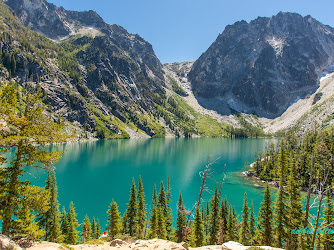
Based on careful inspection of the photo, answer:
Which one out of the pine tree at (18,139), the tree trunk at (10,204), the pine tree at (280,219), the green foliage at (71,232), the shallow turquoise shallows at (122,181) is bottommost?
the shallow turquoise shallows at (122,181)

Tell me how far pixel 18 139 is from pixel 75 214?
90.4 feet

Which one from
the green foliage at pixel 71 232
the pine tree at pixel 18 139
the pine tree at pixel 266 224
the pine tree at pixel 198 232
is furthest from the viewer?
the pine tree at pixel 198 232

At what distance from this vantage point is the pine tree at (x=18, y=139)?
1438 centimetres

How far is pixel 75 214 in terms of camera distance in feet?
121

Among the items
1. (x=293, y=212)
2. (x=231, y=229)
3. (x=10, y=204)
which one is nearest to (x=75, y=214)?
(x=10, y=204)

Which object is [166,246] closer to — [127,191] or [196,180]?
[127,191]

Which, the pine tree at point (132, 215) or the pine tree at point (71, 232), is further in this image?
the pine tree at point (132, 215)

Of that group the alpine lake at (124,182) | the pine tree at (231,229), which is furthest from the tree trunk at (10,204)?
the pine tree at (231,229)

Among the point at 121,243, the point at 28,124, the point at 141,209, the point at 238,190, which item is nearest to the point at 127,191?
the point at 141,209

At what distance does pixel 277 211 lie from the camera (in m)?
32.7

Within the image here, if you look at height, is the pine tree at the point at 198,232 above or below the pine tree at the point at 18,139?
below

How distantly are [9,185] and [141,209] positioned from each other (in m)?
28.2

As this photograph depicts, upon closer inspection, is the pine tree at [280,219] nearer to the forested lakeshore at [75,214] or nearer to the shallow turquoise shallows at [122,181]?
the forested lakeshore at [75,214]

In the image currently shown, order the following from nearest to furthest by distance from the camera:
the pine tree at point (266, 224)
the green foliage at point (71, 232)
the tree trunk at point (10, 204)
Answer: the tree trunk at point (10, 204) < the green foliage at point (71, 232) < the pine tree at point (266, 224)
